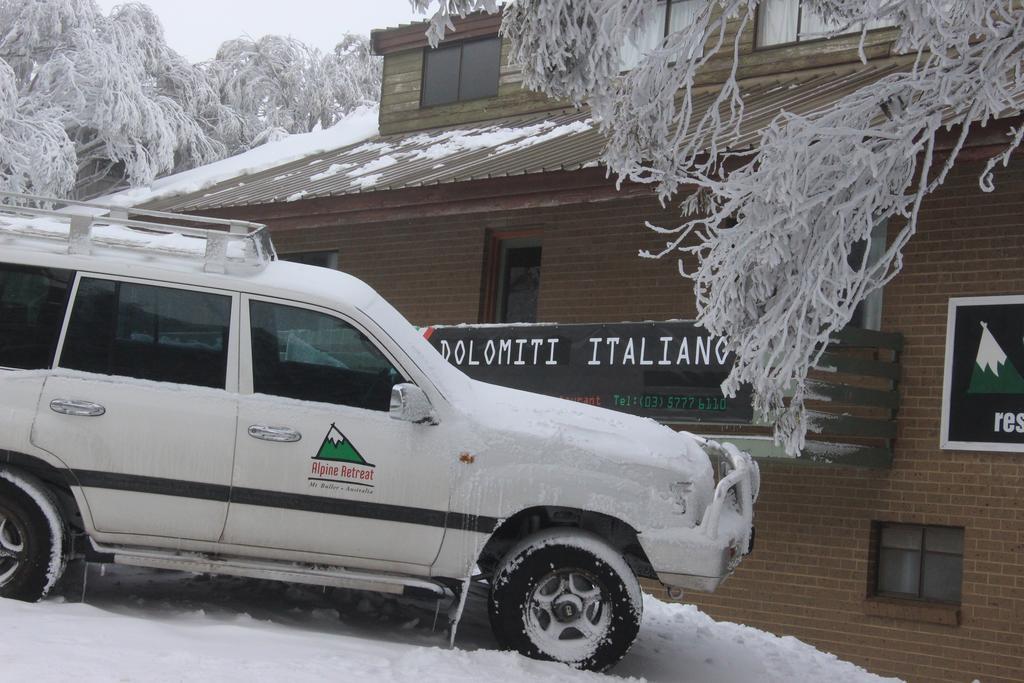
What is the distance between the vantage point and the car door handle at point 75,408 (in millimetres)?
6406

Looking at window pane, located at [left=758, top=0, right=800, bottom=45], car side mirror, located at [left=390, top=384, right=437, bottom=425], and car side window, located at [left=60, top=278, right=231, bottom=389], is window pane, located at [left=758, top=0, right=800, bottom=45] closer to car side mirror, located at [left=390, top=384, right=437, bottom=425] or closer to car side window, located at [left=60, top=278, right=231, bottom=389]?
car side mirror, located at [left=390, top=384, right=437, bottom=425]

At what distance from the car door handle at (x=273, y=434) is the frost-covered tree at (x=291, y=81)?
35.1 metres

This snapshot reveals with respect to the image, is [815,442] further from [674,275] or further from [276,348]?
[276,348]

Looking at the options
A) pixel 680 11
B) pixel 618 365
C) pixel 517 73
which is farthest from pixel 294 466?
pixel 517 73

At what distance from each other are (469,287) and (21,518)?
8.60m

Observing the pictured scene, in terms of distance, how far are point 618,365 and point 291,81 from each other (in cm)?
3426

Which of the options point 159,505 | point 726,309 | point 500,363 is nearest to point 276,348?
point 159,505

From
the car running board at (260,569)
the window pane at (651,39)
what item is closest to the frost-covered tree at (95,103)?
the window pane at (651,39)

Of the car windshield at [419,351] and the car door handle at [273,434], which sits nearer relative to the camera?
the car door handle at [273,434]

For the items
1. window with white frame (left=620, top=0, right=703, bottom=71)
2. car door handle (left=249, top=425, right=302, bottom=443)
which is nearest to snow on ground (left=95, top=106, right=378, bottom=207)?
window with white frame (left=620, top=0, right=703, bottom=71)

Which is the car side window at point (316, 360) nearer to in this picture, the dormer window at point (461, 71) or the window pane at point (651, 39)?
the window pane at point (651, 39)

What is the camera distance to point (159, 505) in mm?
6410

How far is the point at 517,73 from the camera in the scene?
16.6 m

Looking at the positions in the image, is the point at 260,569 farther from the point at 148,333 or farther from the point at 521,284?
the point at 521,284
